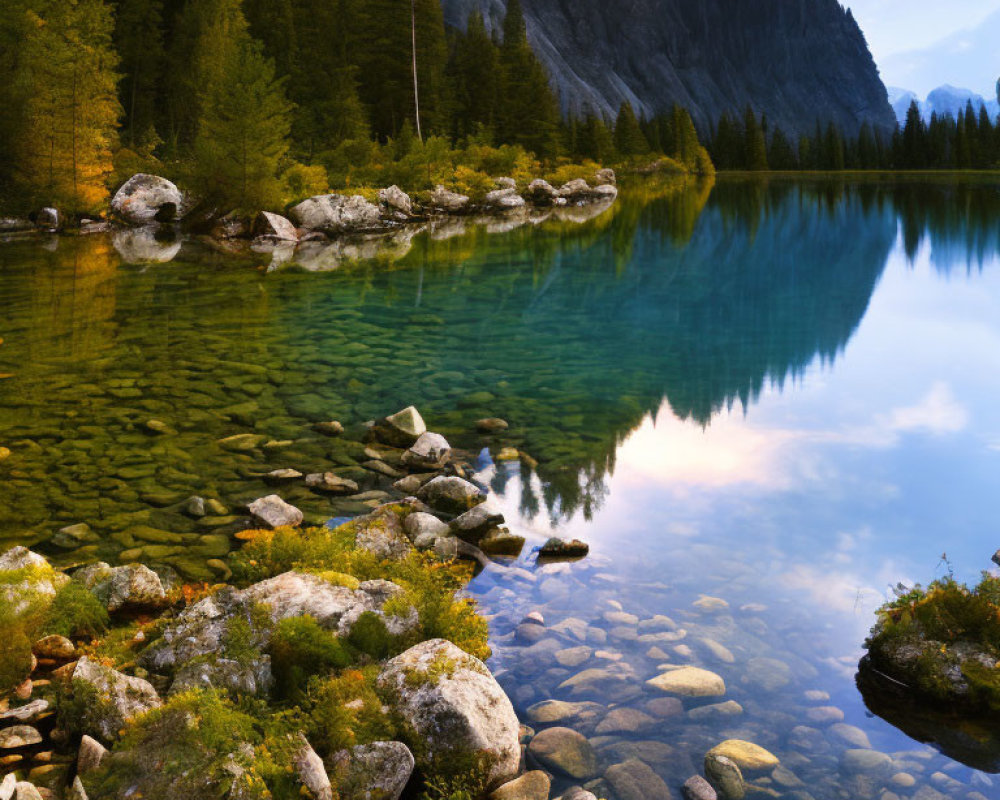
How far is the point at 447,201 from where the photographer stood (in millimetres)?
53781

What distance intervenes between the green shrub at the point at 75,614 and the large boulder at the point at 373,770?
283 cm

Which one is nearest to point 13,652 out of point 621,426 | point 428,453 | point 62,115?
point 428,453

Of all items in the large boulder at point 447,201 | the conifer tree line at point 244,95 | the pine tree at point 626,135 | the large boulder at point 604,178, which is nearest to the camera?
the conifer tree line at point 244,95

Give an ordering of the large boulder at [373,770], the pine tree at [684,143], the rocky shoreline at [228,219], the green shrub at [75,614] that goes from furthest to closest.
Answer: the pine tree at [684,143]
the rocky shoreline at [228,219]
the green shrub at [75,614]
the large boulder at [373,770]

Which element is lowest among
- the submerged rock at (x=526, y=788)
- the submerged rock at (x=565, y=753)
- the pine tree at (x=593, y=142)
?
the submerged rock at (x=565, y=753)

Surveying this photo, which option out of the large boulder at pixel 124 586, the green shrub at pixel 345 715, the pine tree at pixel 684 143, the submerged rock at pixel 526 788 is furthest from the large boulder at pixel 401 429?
the pine tree at pixel 684 143

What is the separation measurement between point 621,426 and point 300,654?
8298mm

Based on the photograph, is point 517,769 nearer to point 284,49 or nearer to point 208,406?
point 208,406

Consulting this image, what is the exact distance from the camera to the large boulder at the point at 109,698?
5145 mm

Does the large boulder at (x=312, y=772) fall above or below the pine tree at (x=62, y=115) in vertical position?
below

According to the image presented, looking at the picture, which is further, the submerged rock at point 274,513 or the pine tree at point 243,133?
the pine tree at point 243,133

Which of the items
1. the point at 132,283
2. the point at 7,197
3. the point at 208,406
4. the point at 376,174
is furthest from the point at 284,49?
the point at 208,406

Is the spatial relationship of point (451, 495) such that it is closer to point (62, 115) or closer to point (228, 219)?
point (62, 115)

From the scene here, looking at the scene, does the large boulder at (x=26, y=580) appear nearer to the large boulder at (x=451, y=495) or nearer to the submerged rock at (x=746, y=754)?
the large boulder at (x=451, y=495)
